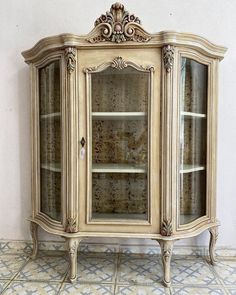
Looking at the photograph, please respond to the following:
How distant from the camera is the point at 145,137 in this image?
1378 mm

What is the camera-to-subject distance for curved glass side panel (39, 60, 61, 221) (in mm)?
1451

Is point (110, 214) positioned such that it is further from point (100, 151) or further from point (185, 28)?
point (185, 28)

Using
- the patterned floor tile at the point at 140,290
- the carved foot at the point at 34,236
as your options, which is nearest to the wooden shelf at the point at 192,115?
the patterned floor tile at the point at 140,290

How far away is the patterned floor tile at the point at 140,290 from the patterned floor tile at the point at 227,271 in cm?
36

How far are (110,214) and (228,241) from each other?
82 cm

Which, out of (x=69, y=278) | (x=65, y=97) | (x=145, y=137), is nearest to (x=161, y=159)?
(x=145, y=137)

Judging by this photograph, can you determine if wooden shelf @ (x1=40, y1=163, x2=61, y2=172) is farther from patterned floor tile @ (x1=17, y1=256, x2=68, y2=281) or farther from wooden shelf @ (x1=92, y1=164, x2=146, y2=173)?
patterned floor tile @ (x1=17, y1=256, x2=68, y2=281)

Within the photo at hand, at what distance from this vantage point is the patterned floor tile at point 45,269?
1456mm

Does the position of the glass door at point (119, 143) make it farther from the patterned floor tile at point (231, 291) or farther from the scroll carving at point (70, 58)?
the patterned floor tile at point (231, 291)

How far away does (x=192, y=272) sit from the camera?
1.50 meters

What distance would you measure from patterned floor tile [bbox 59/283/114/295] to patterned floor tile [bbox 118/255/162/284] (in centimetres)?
10

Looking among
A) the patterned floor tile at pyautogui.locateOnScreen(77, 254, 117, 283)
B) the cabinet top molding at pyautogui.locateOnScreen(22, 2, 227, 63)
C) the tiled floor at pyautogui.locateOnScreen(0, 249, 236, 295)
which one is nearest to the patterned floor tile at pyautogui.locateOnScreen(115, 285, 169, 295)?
the tiled floor at pyautogui.locateOnScreen(0, 249, 236, 295)

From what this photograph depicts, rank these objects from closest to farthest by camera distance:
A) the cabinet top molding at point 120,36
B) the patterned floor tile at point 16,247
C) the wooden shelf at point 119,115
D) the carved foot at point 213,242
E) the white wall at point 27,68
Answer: the cabinet top molding at point 120,36, the wooden shelf at point 119,115, the carved foot at point 213,242, the white wall at point 27,68, the patterned floor tile at point 16,247

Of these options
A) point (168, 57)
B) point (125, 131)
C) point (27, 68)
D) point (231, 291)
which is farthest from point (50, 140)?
point (231, 291)
